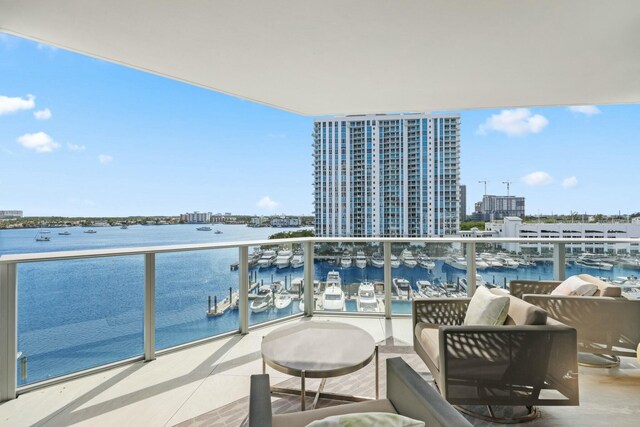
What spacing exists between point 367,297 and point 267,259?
1.59m

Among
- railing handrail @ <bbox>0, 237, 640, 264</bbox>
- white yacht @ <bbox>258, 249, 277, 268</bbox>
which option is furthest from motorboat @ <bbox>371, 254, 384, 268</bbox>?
white yacht @ <bbox>258, 249, 277, 268</bbox>

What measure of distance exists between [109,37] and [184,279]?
7.78 feet

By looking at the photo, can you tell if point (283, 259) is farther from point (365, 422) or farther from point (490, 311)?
point (365, 422)

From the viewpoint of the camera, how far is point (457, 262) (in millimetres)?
4348

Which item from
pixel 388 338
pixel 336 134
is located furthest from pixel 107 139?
pixel 388 338

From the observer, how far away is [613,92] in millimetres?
3566

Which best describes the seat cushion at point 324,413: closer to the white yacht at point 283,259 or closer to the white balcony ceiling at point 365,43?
the white balcony ceiling at point 365,43

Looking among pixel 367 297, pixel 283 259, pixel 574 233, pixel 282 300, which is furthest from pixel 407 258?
pixel 574 233

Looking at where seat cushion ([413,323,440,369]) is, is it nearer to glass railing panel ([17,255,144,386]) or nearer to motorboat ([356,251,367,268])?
motorboat ([356,251,367,268])

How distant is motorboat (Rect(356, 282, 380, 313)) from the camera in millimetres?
4492

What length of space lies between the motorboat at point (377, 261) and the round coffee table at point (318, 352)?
1913mm

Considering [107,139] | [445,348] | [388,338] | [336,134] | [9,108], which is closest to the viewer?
[445,348]

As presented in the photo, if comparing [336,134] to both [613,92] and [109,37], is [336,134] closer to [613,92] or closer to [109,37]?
[613,92]

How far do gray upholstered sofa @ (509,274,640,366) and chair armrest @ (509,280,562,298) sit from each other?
0.46 metres
